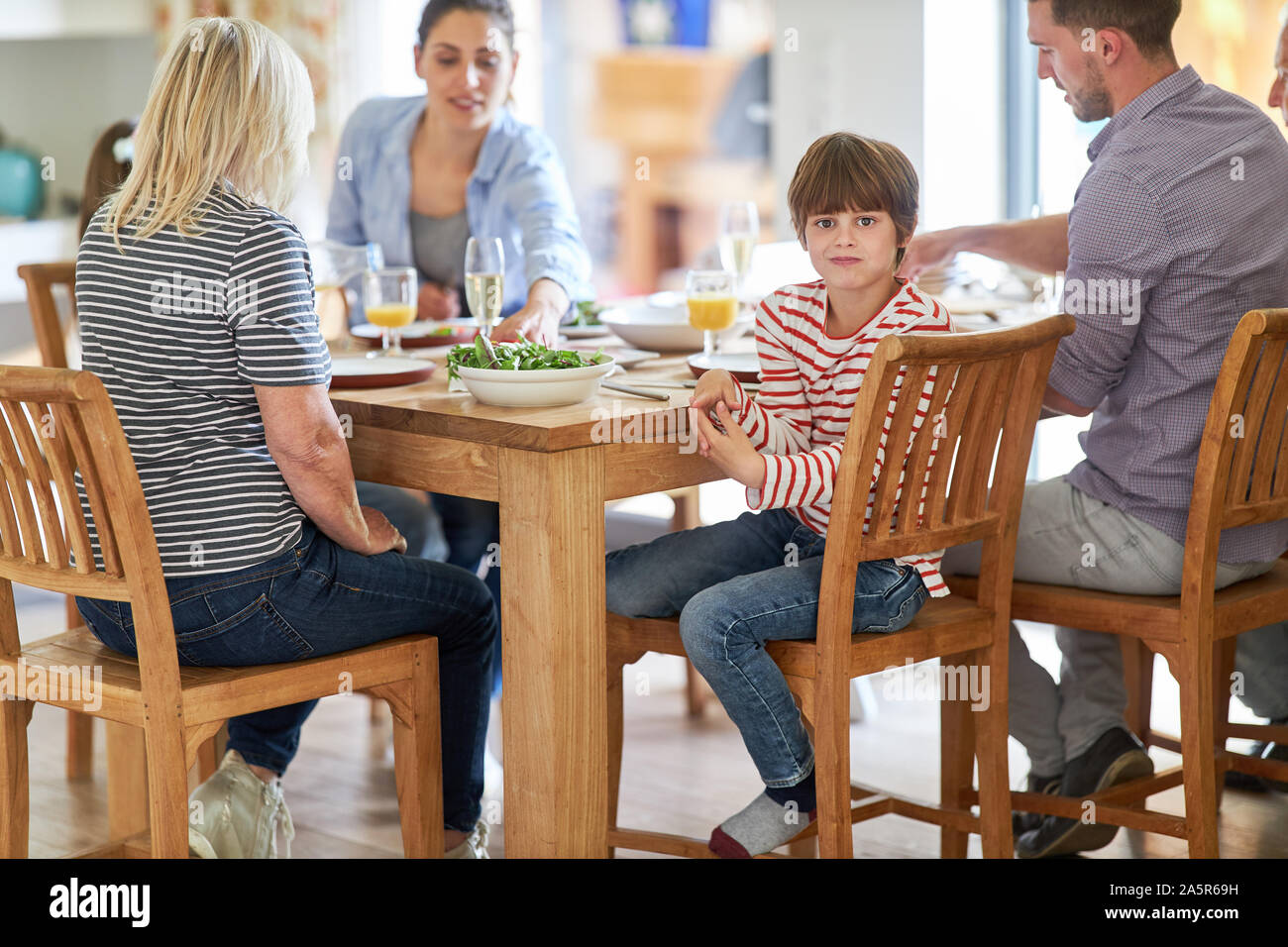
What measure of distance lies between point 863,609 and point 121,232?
97 centimetres

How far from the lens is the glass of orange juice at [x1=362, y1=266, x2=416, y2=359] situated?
230 cm

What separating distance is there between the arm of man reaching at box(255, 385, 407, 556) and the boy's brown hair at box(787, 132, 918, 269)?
63 centimetres

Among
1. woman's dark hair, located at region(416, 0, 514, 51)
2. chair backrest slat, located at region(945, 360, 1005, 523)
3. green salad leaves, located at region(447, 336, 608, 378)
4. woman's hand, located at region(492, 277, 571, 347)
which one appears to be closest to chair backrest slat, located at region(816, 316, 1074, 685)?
chair backrest slat, located at region(945, 360, 1005, 523)

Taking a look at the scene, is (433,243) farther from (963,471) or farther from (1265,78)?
(1265,78)

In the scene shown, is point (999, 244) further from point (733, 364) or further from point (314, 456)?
point (314, 456)

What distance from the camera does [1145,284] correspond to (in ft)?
6.41

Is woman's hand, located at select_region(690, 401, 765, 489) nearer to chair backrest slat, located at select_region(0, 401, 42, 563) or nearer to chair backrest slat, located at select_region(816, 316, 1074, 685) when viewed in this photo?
chair backrest slat, located at select_region(816, 316, 1074, 685)

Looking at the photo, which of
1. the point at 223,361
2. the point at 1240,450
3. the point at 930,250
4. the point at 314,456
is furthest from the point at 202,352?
the point at 1240,450

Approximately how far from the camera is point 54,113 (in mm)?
4500

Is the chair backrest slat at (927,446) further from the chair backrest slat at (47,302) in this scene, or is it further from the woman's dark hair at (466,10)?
the chair backrest slat at (47,302)

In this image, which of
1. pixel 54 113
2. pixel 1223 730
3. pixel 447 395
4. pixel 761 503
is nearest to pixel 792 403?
pixel 761 503

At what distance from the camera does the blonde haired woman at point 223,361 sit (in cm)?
172

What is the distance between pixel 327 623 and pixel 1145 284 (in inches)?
44.2

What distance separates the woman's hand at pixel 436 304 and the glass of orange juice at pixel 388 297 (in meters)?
0.38
